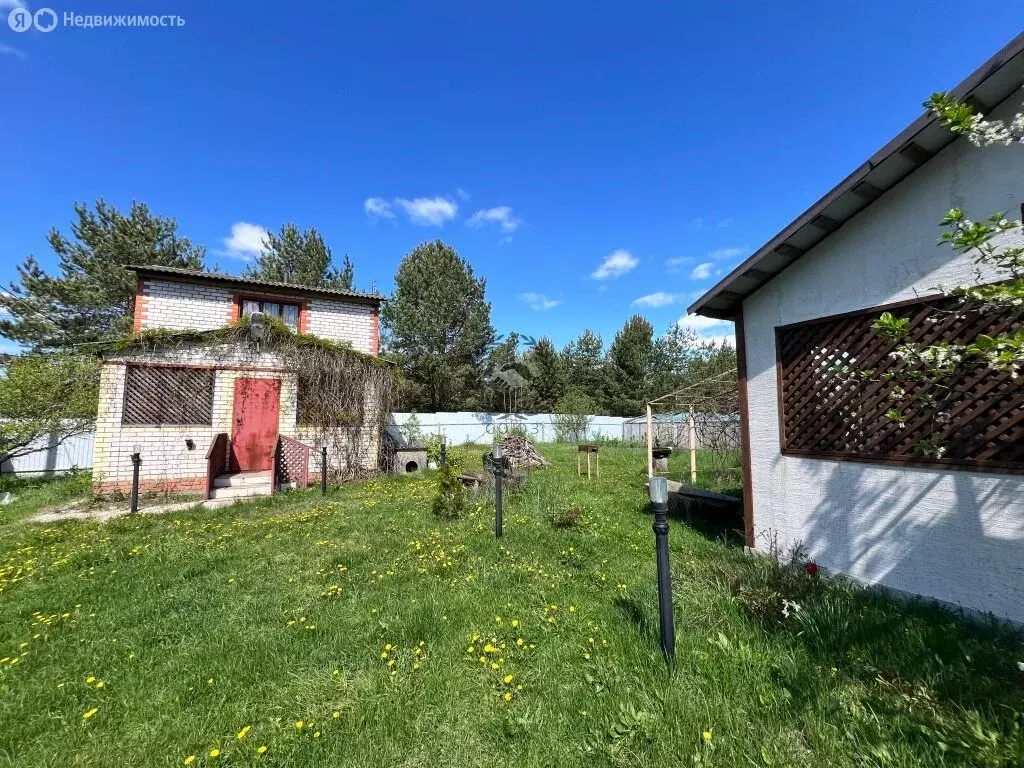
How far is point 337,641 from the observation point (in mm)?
3197

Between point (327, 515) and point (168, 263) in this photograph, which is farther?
point (168, 263)

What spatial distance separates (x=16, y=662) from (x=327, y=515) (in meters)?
4.27

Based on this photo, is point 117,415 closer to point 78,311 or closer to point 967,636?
point 967,636

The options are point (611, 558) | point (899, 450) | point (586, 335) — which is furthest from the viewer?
point (586, 335)

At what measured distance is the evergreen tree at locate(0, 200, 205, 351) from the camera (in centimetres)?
1873

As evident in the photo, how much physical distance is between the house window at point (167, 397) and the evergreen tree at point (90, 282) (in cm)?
1498

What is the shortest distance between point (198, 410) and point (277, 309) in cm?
408

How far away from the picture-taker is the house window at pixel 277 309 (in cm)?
1256

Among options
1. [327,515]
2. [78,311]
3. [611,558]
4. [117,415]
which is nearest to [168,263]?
[78,311]

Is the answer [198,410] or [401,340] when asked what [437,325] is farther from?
[198,410]

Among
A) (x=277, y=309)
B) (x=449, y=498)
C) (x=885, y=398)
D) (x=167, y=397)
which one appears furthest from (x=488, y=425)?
(x=885, y=398)

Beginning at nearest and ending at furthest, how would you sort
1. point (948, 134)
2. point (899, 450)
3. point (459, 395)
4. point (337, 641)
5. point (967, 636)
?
point (967, 636), point (337, 641), point (948, 134), point (899, 450), point (459, 395)

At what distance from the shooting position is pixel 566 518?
6.11m

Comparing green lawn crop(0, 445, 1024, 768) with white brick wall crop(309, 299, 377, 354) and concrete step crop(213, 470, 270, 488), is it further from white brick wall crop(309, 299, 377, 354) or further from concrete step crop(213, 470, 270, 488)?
white brick wall crop(309, 299, 377, 354)
